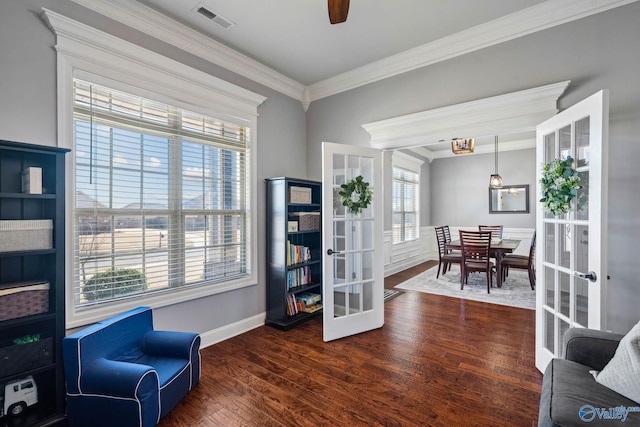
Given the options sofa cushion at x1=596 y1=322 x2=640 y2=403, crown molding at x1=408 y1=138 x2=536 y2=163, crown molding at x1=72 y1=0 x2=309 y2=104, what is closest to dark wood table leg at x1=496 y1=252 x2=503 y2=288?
crown molding at x1=408 y1=138 x2=536 y2=163

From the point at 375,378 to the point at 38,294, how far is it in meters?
2.40

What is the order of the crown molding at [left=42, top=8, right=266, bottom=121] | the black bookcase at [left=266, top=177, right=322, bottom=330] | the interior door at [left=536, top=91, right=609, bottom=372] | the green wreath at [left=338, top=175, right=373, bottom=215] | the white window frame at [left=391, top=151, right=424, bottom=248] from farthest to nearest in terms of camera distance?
the white window frame at [left=391, top=151, right=424, bottom=248] → the black bookcase at [left=266, top=177, right=322, bottom=330] → the green wreath at [left=338, top=175, right=373, bottom=215] → the crown molding at [left=42, top=8, right=266, bottom=121] → the interior door at [left=536, top=91, right=609, bottom=372]

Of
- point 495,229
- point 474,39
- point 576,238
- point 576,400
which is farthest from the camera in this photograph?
point 495,229

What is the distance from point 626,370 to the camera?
1.37 m

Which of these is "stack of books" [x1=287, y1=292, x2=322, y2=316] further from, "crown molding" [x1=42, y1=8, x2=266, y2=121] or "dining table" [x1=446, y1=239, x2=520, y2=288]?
"dining table" [x1=446, y1=239, x2=520, y2=288]

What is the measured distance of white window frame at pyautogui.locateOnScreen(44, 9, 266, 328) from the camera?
2148mm

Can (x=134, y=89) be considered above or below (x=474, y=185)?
above

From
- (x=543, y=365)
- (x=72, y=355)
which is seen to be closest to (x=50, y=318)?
(x=72, y=355)

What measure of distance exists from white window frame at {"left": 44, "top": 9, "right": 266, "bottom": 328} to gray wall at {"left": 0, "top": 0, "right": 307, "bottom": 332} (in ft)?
0.24

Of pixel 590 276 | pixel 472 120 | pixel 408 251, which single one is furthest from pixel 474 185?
pixel 590 276

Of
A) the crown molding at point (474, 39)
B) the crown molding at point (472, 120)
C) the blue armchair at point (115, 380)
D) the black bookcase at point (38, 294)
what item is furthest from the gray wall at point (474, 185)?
the black bookcase at point (38, 294)

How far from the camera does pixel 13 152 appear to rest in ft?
6.28

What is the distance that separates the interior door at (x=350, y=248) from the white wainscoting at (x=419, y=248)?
8.30 ft

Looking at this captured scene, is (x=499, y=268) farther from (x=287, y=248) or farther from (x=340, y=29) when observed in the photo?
(x=340, y=29)
